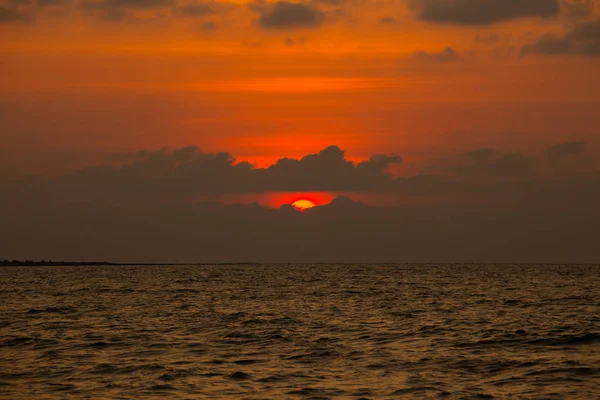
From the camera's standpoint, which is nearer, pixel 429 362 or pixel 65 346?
pixel 429 362

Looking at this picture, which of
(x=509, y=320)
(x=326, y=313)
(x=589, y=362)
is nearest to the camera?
(x=589, y=362)

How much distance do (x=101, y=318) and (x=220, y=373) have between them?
82.3 feet

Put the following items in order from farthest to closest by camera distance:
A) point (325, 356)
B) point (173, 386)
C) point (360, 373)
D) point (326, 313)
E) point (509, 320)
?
point (326, 313) < point (509, 320) < point (325, 356) < point (360, 373) < point (173, 386)

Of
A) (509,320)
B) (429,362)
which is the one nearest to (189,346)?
(429,362)

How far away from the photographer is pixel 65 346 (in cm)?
3684

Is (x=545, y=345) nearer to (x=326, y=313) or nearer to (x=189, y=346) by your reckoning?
(x=189, y=346)

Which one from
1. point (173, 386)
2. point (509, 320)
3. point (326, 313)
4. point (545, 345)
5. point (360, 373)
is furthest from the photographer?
point (326, 313)

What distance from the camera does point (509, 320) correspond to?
4878 centimetres

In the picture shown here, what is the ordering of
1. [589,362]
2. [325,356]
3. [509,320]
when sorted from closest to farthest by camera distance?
[589,362] < [325,356] < [509,320]

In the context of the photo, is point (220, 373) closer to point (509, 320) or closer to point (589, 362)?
point (589, 362)

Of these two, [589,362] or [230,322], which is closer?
[589,362]

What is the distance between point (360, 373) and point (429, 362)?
396 cm

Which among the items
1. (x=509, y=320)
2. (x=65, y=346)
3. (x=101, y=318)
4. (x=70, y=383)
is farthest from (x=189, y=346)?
(x=509, y=320)

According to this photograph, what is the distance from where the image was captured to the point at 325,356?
33.5 metres
